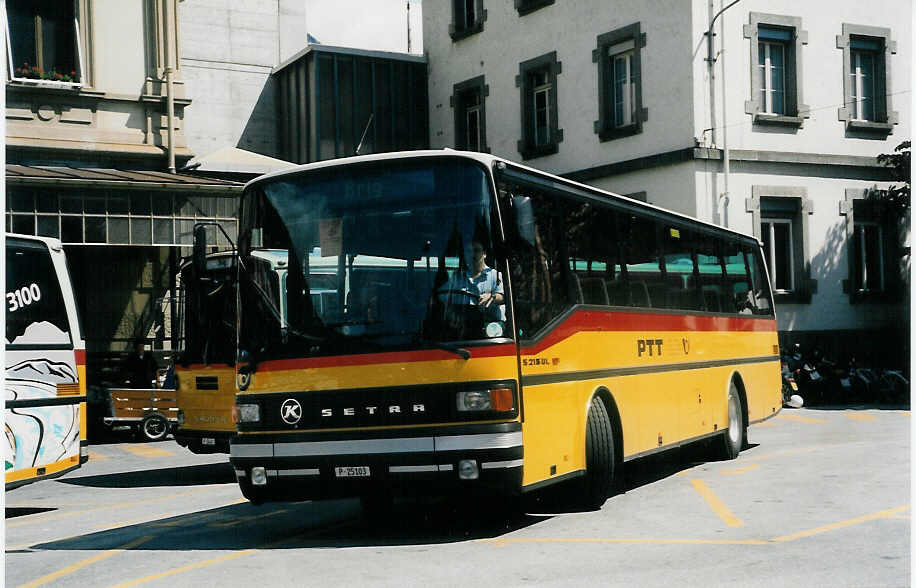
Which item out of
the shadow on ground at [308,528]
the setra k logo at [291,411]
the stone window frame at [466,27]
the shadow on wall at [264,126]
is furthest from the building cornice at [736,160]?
the setra k logo at [291,411]

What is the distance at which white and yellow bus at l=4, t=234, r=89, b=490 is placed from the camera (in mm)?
11500

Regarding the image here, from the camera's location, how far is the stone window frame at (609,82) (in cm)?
2638

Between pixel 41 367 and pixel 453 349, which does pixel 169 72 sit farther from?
pixel 453 349

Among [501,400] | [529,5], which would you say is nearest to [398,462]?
[501,400]

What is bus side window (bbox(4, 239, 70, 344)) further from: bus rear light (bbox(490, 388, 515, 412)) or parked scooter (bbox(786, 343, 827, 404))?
parked scooter (bbox(786, 343, 827, 404))

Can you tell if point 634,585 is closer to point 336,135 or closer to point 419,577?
point 419,577

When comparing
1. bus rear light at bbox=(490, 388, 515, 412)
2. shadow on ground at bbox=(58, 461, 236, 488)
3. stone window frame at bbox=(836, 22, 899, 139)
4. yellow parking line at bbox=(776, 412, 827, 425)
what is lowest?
yellow parking line at bbox=(776, 412, 827, 425)

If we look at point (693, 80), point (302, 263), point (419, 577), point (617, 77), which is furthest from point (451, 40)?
point (419, 577)

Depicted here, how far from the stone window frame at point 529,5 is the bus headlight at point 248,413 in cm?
2121

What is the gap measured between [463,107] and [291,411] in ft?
79.2

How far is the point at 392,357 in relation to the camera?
8.89 meters

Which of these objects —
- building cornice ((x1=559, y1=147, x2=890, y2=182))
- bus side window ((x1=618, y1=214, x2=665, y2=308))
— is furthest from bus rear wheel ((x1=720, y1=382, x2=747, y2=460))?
building cornice ((x1=559, y1=147, x2=890, y2=182))

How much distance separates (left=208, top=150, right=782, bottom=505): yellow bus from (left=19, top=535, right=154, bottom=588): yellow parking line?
1007mm

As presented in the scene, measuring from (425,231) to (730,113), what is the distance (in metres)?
17.8
